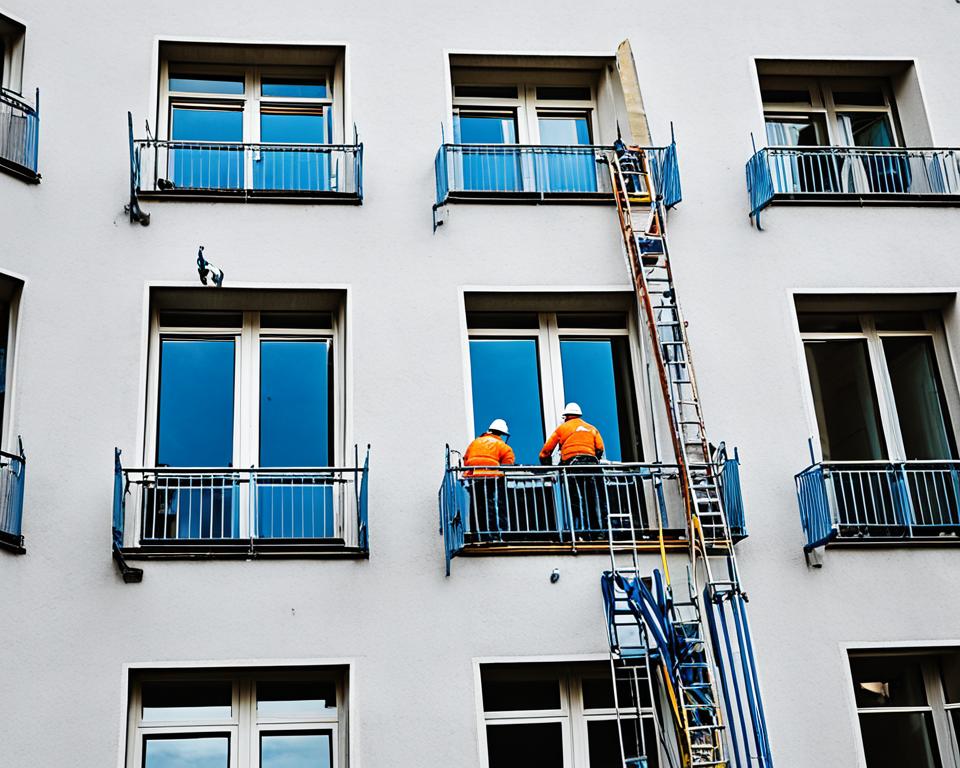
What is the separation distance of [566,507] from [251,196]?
5302 millimetres

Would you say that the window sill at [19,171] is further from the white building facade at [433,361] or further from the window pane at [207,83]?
the window pane at [207,83]

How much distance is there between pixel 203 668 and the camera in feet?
48.8

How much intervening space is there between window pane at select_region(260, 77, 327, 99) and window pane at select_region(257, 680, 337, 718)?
25.8 feet

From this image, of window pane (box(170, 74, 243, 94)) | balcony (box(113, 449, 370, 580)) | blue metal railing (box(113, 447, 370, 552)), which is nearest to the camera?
balcony (box(113, 449, 370, 580))

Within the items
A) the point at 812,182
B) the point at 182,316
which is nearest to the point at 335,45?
the point at 182,316

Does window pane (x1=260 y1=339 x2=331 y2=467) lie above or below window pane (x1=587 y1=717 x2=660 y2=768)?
above

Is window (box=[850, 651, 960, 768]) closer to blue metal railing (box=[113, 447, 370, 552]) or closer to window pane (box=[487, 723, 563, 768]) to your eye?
window pane (box=[487, 723, 563, 768])

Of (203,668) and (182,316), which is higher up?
(182,316)

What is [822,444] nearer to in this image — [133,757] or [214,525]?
[214,525]

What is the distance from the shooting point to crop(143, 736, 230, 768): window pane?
49.0 feet

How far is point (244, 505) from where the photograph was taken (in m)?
15.9

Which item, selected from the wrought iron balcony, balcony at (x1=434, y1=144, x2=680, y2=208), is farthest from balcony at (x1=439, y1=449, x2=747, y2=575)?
the wrought iron balcony

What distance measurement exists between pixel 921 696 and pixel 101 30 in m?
12.5

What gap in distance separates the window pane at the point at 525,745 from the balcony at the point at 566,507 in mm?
1804
